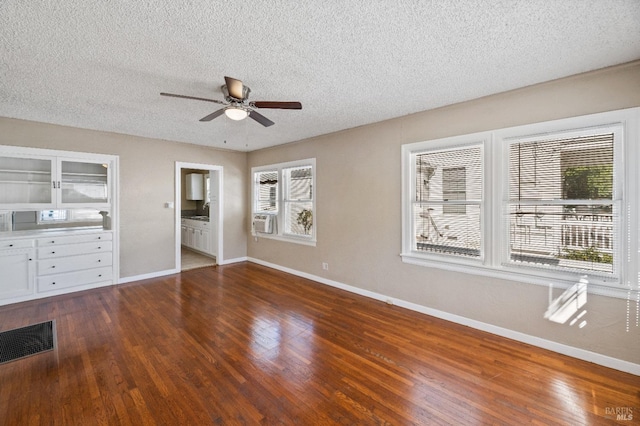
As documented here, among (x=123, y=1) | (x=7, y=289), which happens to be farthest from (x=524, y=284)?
(x=7, y=289)

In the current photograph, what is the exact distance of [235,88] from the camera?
7.96ft

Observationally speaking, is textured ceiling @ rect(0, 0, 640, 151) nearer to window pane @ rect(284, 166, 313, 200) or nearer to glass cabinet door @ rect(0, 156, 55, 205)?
glass cabinet door @ rect(0, 156, 55, 205)

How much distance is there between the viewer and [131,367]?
7.63 feet

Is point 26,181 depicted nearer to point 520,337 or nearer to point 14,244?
point 14,244

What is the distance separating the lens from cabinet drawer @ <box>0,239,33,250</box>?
→ 3682 mm

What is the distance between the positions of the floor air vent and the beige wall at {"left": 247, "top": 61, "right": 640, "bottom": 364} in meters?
3.41

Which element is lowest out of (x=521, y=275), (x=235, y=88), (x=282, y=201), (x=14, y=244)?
(x=521, y=275)

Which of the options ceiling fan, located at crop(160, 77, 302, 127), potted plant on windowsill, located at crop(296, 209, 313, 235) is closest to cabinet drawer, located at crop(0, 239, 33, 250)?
ceiling fan, located at crop(160, 77, 302, 127)

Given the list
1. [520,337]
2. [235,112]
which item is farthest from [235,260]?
[520,337]

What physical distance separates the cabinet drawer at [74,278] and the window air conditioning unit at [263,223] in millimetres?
2647

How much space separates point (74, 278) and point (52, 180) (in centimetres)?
154

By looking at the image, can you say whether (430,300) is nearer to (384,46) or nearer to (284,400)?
(284,400)

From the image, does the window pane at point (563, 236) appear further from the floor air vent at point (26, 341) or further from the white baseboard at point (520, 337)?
the floor air vent at point (26, 341)

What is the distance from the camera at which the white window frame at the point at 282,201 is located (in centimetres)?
489
